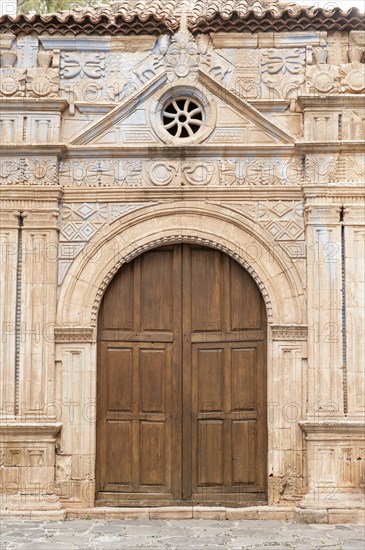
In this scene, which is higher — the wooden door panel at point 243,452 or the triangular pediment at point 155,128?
the triangular pediment at point 155,128

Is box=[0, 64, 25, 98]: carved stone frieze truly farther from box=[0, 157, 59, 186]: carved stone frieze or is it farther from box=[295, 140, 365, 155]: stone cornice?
box=[295, 140, 365, 155]: stone cornice

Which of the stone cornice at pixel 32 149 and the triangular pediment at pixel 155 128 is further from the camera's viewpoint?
the triangular pediment at pixel 155 128

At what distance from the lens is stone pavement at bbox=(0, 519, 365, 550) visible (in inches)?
311

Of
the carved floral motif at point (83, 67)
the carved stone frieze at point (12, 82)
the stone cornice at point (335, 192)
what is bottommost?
the stone cornice at point (335, 192)

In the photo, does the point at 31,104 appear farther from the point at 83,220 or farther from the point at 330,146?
the point at 330,146

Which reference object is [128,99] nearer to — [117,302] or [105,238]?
[105,238]

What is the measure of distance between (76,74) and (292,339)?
391 cm

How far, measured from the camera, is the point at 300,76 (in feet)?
31.7

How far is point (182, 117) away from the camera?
31.9 ft

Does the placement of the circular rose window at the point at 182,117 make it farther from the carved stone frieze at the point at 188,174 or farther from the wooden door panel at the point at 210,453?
the wooden door panel at the point at 210,453

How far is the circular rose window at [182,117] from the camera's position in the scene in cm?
966

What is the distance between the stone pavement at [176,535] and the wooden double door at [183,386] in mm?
509

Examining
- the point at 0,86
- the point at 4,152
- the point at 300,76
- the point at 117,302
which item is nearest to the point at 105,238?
the point at 117,302

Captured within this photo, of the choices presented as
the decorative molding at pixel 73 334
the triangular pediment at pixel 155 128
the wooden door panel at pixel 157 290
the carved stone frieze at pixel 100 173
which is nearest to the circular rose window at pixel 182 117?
the triangular pediment at pixel 155 128
